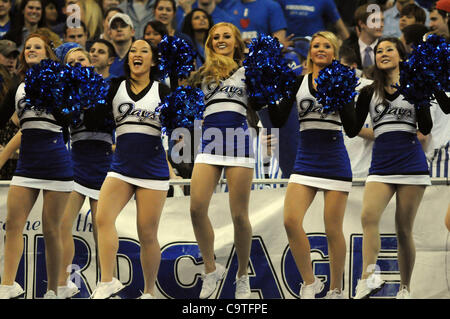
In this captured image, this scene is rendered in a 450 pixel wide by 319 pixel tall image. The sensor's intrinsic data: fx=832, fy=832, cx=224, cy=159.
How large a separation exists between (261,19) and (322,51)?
247 centimetres

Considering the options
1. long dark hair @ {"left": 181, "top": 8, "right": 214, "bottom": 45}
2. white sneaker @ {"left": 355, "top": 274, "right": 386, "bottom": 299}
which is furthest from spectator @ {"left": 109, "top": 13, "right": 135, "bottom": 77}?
white sneaker @ {"left": 355, "top": 274, "right": 386, "bottom": 299}

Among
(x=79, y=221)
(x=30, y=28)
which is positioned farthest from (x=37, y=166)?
(x=30, y=28)

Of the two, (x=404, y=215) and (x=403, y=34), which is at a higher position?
(x=403, y=34)

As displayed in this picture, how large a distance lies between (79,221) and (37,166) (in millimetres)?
1089

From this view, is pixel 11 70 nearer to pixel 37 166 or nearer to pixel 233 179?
pixel 37 166

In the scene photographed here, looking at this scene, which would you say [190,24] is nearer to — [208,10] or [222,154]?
[208,10]

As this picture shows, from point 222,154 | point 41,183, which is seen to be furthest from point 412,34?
point 41,183

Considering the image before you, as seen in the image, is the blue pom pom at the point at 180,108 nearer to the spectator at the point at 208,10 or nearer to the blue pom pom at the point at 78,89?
the blue pom pom at the point at 78,89

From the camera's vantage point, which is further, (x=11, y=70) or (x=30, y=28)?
(x=30, y=28)

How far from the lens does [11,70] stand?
26.4 feet

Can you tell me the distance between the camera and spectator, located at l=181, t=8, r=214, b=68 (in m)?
8.13

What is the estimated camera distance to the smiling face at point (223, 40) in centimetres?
608

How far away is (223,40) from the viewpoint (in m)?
6.08

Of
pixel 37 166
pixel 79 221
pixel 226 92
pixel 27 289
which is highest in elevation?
pixel 226 92
